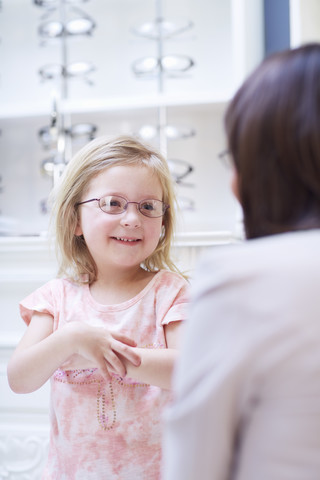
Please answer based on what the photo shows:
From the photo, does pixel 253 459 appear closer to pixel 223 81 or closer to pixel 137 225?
pixel 137 225

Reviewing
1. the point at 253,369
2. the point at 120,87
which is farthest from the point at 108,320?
the point at 120,87

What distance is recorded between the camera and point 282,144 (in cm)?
42

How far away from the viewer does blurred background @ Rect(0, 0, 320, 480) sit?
2.03 meters

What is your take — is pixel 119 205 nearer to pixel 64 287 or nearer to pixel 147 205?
pixel 147 205

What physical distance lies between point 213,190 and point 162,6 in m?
0.91

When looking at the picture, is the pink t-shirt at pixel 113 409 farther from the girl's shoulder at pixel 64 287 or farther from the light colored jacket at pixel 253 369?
the light colored jacket at pixel 253 369

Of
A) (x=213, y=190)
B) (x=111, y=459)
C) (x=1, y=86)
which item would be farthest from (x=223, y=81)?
(x=111, y=459)

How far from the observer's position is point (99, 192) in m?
0.90

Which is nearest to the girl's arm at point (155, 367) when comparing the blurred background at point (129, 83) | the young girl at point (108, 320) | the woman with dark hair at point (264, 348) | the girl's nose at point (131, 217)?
the young girl at point (108, 320)

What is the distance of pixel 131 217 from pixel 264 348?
52 centimetres

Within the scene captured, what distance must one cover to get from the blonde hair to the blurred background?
0.97m

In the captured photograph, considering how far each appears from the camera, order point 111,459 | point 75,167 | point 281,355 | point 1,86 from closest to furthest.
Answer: point 281,355
point 111,459
point 75,167
point 1,86

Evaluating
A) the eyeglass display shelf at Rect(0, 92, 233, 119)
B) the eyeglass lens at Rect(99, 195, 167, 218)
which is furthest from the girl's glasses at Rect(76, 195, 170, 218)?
the eyeglass display shelf at Rect(0, 92, 233, 119)

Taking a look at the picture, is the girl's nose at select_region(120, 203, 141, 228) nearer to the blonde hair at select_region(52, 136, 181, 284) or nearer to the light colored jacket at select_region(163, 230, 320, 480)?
the blonde hair at select_region(52, 136, 181, 284)
